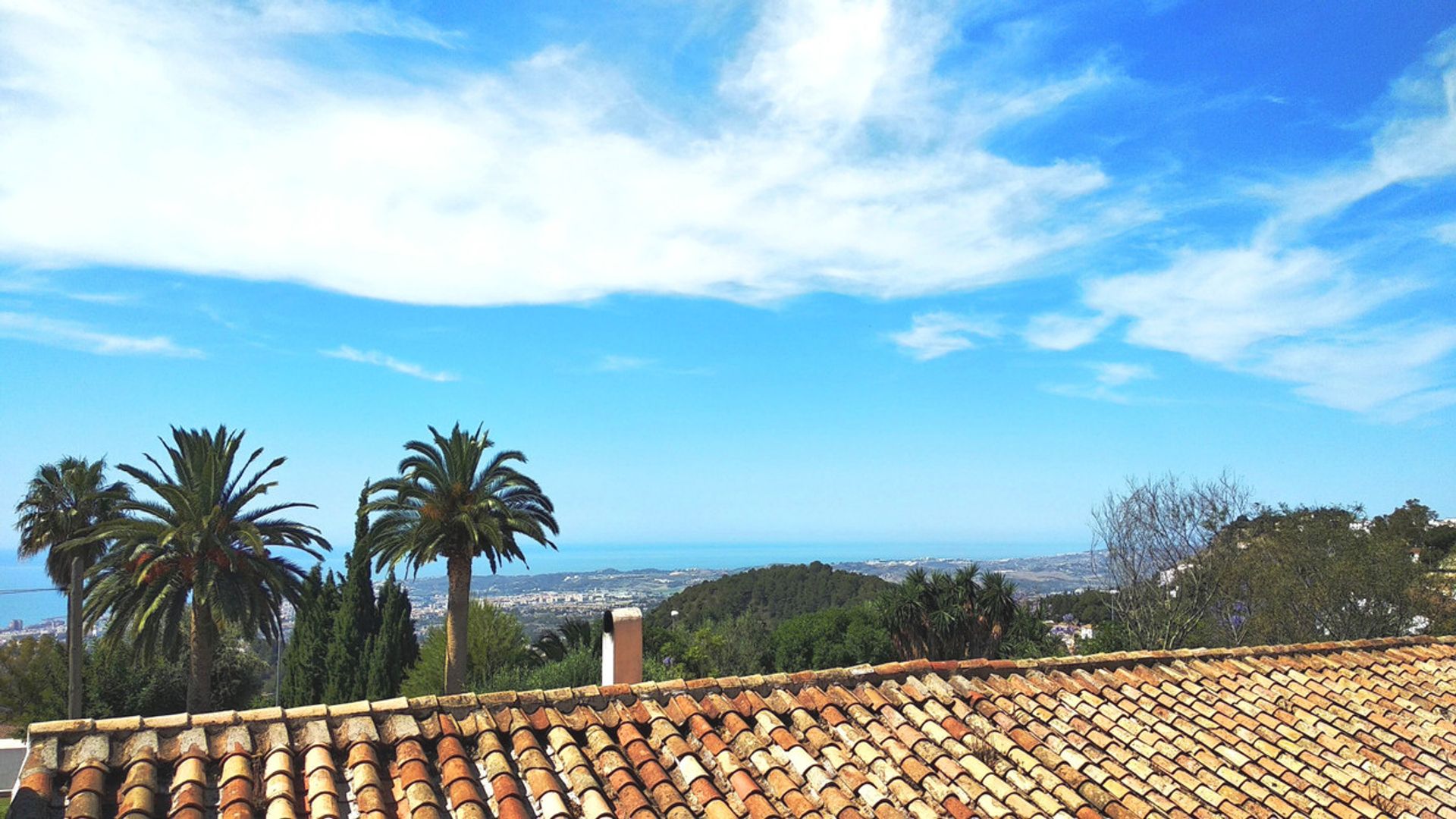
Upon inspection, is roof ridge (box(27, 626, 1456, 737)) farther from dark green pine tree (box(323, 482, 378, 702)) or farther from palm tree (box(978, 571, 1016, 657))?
dark green pine tree (box(323, 482, 378, 702))

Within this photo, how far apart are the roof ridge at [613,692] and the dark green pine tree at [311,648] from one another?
100 ft

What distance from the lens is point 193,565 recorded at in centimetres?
2680

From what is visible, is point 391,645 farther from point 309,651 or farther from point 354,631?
point 309,651

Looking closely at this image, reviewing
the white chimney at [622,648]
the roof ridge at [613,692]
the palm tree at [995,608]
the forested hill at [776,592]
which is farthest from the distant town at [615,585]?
the white chimney at [622,648]

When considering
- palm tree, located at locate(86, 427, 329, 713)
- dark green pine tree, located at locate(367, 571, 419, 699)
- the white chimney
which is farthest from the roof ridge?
dark green pine tree, located at locate(367, 571, 419, 699)

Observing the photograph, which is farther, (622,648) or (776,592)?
(776,592)

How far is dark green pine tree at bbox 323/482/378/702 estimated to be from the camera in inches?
1373

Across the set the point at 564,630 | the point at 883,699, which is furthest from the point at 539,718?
the point at 564,630

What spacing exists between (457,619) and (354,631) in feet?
25.7

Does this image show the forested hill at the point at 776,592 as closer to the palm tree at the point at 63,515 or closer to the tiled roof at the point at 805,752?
the palm tree at the point at 63,515

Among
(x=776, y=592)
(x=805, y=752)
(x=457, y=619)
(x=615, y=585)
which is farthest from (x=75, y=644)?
(x=615, y=585)

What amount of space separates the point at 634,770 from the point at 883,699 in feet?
7.79

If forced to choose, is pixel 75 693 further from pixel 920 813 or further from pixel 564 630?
pixel 920 813

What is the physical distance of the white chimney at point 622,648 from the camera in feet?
28.8
